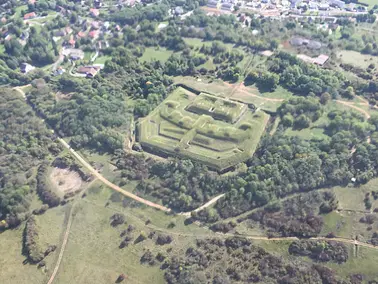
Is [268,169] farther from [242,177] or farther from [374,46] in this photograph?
[374,46]

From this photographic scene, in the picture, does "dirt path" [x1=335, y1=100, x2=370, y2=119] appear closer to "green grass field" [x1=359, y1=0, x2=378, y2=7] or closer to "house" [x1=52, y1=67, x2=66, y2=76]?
"green grass field" [x1=359, y1=0, x2=378, y2=7]

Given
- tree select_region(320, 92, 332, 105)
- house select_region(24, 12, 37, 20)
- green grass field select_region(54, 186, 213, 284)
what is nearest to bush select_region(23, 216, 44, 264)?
green grass field select_region(54, 186, 213, 284)

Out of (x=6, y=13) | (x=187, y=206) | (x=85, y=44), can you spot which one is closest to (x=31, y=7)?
(x=6, y=13)

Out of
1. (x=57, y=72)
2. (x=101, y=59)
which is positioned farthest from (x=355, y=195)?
(x=57, y=72)

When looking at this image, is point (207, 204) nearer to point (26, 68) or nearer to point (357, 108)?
A: point (357, 108)

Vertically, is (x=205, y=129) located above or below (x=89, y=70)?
above
